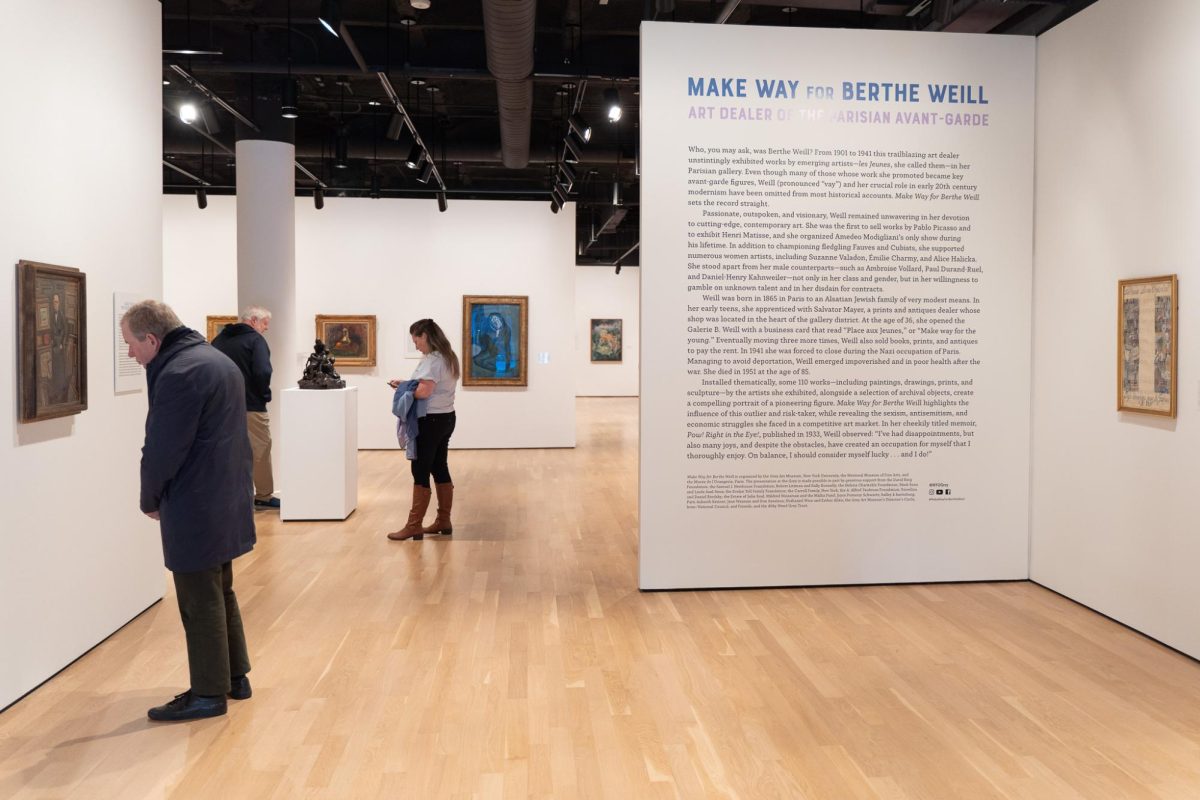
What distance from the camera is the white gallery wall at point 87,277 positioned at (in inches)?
167

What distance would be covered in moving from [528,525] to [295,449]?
7.25 feet

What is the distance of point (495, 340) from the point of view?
15078 millimetres

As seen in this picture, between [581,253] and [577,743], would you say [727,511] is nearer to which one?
[577,743]

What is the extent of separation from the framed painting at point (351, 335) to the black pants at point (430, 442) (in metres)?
7.44

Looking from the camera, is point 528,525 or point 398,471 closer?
point 528,525

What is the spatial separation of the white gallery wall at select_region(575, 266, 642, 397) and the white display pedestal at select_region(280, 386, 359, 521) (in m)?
20.3

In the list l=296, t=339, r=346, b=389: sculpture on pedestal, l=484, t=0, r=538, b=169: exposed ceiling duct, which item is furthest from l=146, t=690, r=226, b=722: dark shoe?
l=484, t=0, r=538, b=169: exposed ceiling duct

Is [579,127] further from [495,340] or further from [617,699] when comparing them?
[617,699]

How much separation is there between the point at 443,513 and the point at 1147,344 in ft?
17.5

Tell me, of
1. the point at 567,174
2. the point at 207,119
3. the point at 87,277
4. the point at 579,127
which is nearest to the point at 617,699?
the point at 87,277

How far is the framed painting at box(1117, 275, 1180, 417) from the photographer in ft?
16.9

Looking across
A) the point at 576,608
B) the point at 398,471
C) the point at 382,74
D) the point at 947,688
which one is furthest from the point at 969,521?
the point at 398,471

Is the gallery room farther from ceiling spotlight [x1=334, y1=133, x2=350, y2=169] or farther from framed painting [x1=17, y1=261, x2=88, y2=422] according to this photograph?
ceiling spotlight [x1=334, y1=133, x2=350, y2=169]

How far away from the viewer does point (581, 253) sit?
1160 inches
